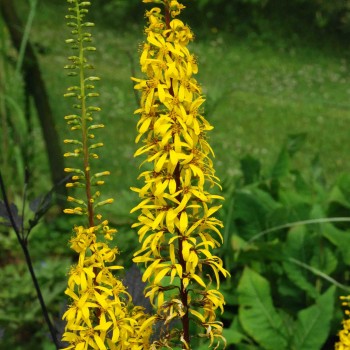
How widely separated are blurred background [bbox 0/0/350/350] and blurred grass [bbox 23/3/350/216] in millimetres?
26

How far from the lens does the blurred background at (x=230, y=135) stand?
358cm

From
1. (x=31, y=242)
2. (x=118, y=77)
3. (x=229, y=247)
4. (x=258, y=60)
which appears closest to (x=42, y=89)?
(x=31, y=242)

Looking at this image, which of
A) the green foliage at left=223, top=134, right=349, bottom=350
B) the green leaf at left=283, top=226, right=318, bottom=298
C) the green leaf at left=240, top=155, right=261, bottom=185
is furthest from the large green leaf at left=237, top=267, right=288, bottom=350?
the green leaf at left=240, top=155, right=261, bottom=185

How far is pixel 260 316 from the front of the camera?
3090 millimetres

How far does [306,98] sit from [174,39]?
8.47 m

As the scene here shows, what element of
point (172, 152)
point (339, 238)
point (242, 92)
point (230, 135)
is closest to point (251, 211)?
point (339, 238)

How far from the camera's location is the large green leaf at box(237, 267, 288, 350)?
305cm

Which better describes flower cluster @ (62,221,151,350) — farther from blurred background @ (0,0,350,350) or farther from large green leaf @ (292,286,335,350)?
large green leaf @ (292,286,335,350)

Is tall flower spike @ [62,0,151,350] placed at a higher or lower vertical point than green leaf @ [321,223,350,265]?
higher

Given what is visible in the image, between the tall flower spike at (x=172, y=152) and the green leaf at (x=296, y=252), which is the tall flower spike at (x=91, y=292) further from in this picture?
the green leaf at (x=296, y=252)

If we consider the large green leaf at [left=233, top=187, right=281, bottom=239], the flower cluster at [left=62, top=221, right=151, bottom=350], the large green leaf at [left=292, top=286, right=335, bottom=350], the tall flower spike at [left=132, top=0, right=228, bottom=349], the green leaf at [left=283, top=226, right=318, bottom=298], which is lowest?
the large green leaf at [left=292, top=286, right=335, bottom=350]

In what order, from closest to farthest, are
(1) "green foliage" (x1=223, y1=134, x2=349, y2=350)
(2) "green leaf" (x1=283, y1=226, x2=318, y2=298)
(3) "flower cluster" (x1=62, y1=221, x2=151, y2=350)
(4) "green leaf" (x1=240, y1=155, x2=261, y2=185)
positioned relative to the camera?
(3) "flower cluster" (x1=62, y1=221, x2=151, y2=350), (1) "green foliage" (x1=223, y1=134, x2=349, y2=350), (2) "green leaf" (x1=283, y1=226, x2=318, y2=298), (4) "green leaf" (x1=240, y1=155, x2=261, y2=185)

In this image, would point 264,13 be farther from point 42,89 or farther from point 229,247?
point 229,247

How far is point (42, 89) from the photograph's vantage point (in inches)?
183
